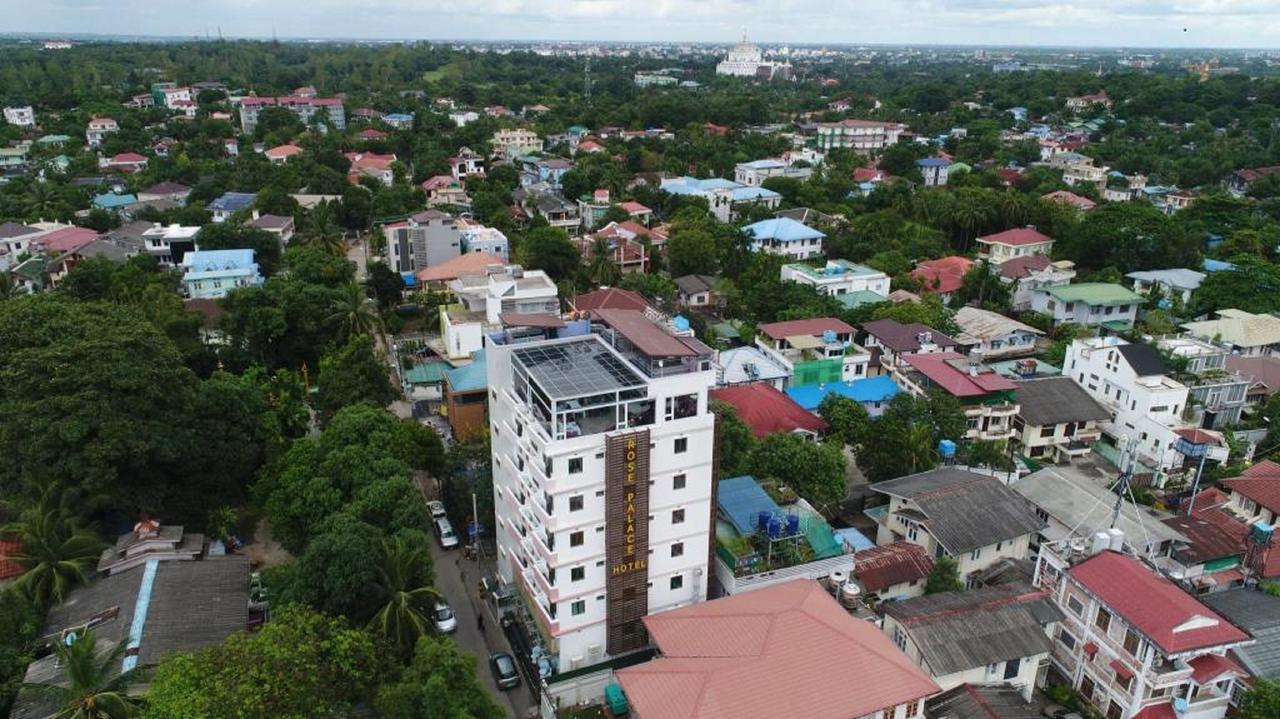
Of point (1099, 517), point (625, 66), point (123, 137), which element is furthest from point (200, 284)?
point (625, 66)

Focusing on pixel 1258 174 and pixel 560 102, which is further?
pixel 560 102

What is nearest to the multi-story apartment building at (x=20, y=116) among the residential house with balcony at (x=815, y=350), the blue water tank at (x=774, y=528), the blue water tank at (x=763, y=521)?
the residential house with balcony at (x=815, y=350)

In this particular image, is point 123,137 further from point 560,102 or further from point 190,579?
point 190,579

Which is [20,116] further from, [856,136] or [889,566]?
[889,566]

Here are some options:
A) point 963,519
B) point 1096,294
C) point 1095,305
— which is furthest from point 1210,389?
point 963,519

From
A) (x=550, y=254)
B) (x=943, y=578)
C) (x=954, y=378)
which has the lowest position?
(x=943, y=578)

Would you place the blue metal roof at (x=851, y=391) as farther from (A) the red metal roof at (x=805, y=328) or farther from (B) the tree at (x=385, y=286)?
Answer: (B) the tree at (x=385, y=286)

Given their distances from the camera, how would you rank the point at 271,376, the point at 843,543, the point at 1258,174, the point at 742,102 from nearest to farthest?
1. the point at 843,543
2. the point at 271,376
3. the point at 1258,174
4. the point at 742,102
